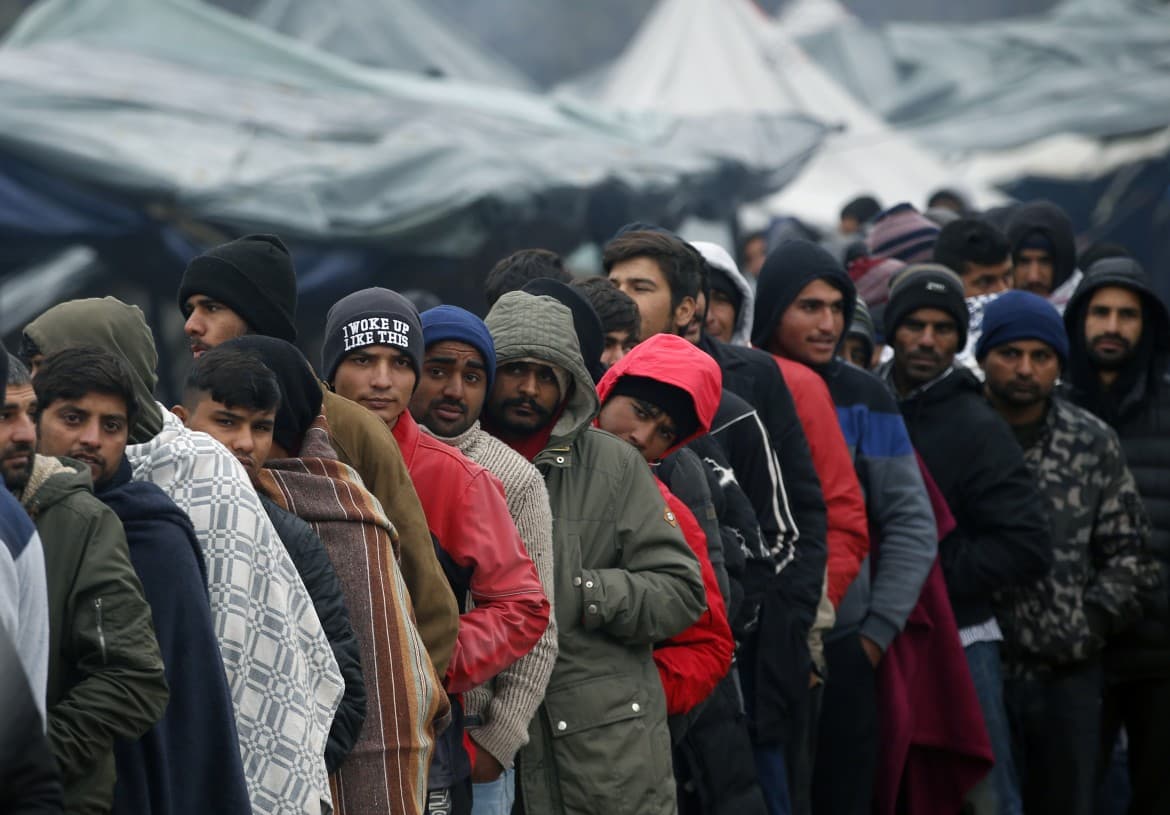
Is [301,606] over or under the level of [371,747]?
over

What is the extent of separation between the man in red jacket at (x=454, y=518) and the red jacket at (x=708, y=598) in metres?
0.62

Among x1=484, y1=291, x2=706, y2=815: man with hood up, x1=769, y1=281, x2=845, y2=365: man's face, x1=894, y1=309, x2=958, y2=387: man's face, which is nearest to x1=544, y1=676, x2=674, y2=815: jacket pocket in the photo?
x1=484, y1=291, x2=706, y2=815: man with hood up

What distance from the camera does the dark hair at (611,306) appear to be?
469 cm

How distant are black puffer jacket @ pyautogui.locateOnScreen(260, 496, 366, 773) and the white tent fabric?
530 inches

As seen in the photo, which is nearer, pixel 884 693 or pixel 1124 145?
pixel 884 693

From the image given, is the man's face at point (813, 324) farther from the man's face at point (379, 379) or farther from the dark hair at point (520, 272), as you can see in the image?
the man's face at point (379, 379)

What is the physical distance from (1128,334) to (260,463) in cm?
404

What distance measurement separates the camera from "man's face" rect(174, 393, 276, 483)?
3.16 m

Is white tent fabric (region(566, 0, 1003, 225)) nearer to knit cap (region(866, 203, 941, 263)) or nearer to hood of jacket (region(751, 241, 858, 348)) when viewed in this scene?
knit cap (region(866, 203, 941, 263))

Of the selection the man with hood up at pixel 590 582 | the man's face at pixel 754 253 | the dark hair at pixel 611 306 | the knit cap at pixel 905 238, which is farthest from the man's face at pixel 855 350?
the man's face at pixel 754 253

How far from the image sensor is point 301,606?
9.98 feet

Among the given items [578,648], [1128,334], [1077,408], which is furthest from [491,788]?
[1128,334]

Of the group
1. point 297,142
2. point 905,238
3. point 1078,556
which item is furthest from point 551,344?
point 297,142

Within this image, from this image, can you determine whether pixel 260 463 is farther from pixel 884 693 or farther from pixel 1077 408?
pixel 1077 408
